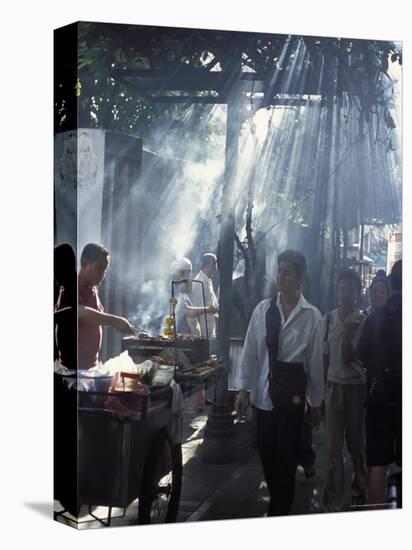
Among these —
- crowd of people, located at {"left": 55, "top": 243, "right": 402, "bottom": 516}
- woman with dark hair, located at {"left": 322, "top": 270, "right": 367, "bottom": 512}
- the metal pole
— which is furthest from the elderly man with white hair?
woman with dark hair, located at {"left": 322, "top": 270, "right": 367, "bottom": 512}

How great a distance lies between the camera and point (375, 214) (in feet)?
30.4

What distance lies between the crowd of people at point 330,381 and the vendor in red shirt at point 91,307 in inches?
37.3

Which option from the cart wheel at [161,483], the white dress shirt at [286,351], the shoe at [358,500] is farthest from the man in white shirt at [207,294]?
the shoe at [358,500]

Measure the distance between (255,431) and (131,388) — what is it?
2.90 ft

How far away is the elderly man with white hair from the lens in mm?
8773

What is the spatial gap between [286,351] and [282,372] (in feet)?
0.42

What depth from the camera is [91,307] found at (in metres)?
8.57

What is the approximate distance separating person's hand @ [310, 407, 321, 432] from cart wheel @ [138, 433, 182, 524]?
0.86 meters

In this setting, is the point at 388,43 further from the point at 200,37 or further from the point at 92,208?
the point at 92,208

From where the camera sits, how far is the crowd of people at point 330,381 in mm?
9000

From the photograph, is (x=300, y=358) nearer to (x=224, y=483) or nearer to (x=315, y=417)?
(x=315, y=417)

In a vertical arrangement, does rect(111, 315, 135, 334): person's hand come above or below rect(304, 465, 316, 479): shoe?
above

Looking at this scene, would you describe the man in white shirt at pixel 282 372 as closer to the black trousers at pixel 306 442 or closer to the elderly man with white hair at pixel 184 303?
the black trousers at pixel 306 442

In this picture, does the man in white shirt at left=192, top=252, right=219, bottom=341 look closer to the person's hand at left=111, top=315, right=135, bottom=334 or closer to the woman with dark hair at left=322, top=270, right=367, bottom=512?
the person's hand at left=111, top=315, right=135, bottom=334
